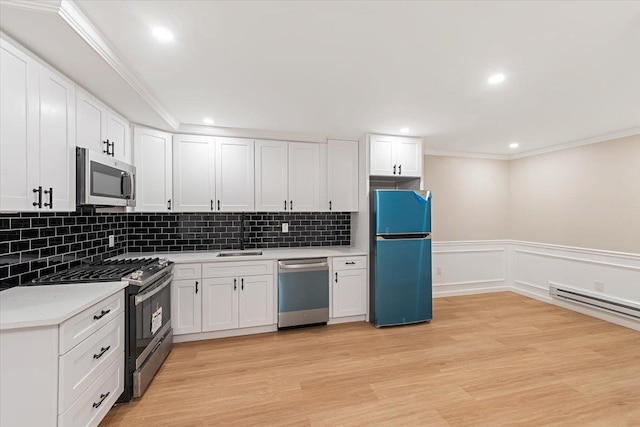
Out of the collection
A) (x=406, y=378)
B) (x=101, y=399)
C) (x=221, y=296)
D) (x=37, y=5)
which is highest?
(x=37, y=5)

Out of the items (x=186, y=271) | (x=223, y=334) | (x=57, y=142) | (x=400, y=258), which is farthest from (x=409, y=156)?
(x=57, y=142)

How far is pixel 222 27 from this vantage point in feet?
5.30

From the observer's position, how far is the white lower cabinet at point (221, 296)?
308 cm

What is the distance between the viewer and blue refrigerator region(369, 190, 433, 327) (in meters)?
3.55

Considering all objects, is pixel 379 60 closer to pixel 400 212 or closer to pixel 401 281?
pixel 400 212

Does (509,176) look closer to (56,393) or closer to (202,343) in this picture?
(202,343)

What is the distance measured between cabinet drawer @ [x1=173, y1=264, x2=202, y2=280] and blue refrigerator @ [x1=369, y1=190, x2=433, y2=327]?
2.10 meters

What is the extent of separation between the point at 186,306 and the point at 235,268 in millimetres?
648

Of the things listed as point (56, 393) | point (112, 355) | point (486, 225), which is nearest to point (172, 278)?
point (112, 355)

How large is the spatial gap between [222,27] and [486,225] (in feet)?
16.5

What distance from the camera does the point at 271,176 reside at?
146 inches

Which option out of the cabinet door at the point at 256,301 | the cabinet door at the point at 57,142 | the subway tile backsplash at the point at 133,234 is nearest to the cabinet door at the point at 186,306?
the cabinet door at the point at 256,301

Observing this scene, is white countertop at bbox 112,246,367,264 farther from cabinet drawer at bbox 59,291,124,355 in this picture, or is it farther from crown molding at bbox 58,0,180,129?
crown molding at bbox 58,0,180,129

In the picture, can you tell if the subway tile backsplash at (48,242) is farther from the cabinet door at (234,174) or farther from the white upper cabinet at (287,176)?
the white upper cabinet at (287,176)
